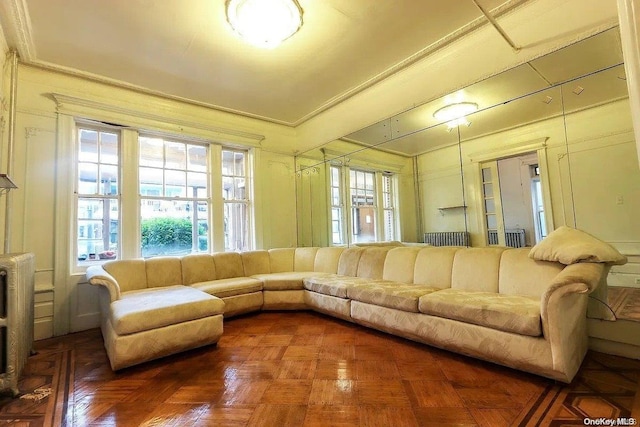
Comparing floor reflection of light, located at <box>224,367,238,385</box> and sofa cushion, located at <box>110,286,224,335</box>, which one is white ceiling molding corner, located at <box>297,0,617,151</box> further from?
floor reflection of light, located at <box>224,367,238,385</box>

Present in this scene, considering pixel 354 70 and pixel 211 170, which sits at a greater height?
pixel 354 70

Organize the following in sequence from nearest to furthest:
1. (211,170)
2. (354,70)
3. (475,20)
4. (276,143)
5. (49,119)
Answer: (475,20)
(49,119)
(354,70)
(211,170)
(276,143)

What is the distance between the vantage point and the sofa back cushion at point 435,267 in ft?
9.52

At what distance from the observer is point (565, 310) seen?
1812 millimetres

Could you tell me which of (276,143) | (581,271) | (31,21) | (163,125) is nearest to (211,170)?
(163,125)

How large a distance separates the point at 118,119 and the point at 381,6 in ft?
10.4

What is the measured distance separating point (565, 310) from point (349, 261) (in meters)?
2.30

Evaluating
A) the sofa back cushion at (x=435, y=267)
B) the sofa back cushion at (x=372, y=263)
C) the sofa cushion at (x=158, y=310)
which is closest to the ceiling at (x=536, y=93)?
the sofa back cushion at (x=435, y=267)

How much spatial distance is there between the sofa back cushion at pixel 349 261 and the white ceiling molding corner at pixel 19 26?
12.5ft

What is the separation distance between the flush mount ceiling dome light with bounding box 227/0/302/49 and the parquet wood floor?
2.66 m

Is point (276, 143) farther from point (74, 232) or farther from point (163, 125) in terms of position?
point (74, 232)

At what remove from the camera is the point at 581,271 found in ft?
5.90

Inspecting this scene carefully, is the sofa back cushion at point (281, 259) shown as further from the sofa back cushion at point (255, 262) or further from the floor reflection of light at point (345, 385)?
the floor reflection of light at point (345, 385)

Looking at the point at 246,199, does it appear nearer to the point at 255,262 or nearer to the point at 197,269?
the point at 255,262
